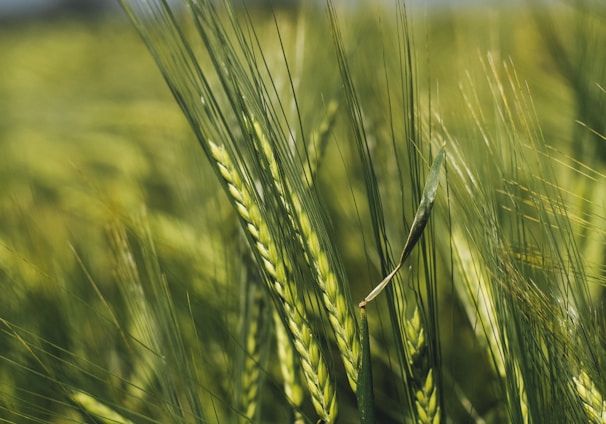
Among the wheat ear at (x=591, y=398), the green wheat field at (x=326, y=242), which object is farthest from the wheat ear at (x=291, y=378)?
the wheat ear at (x=591, y=398)

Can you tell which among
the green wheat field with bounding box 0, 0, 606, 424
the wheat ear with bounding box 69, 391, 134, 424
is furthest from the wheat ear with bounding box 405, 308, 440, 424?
the wheat ear with bounding box 69, 391, 134, 424

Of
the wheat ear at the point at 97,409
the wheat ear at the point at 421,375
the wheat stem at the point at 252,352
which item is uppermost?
the wheat ear at the point at 421,375

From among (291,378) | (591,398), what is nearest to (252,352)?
(291,378)

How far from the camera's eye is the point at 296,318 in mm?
226

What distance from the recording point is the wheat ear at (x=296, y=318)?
226mm

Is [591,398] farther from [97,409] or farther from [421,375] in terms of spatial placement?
[97,409]

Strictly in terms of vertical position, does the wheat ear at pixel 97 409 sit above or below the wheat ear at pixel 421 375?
below

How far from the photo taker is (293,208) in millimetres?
230

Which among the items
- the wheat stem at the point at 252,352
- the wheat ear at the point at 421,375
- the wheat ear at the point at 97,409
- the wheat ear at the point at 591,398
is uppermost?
the wheat ear at the point at 591,398

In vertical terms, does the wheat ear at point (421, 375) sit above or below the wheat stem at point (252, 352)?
above

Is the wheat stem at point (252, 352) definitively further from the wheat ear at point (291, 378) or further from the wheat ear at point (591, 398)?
the wheat ear at point (591, 398)

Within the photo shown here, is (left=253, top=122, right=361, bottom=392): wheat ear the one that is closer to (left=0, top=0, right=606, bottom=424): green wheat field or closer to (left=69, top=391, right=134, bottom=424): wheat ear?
(left=0, top=0, right=606, bottom=424): green wheat field

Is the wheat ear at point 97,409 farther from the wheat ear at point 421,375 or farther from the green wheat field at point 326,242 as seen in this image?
the wheat ear at point 421,375

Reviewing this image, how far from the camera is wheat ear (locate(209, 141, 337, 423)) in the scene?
0.23 m
